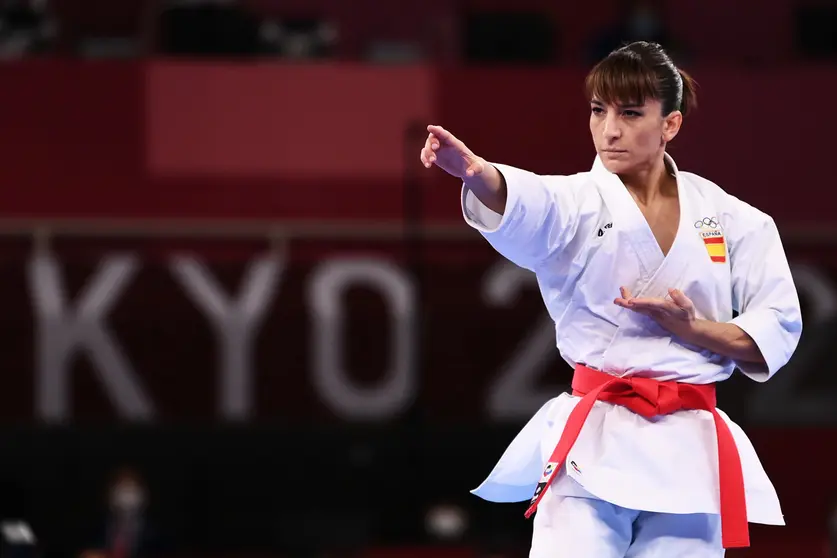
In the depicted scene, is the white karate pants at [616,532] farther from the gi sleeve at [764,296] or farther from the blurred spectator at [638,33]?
the blurred spectator at [638,33]

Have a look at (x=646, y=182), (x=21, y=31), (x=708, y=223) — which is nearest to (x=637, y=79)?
(x=646, y=182)

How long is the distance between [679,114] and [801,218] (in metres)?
6.44

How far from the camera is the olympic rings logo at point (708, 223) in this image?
117 inches

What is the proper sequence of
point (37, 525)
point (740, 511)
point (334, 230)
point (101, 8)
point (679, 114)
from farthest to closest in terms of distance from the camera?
point (101, 8)
point (334, 230)
point (37, 525)
point (679, 114)
point (740, 511)

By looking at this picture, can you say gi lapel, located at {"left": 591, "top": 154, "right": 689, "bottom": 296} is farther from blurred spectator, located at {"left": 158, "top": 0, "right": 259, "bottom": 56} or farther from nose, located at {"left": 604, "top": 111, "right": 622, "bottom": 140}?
blurred spectator, located at {"left": 158, "top": 0, "right": 259, "bottom": 56}

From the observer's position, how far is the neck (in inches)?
119

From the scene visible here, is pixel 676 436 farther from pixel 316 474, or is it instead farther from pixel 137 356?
pixel 137 356

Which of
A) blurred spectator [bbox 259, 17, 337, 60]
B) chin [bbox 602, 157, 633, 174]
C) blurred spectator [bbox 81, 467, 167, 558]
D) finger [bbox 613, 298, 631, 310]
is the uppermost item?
blurred spectator [bbox 259, 17, 337, 60]

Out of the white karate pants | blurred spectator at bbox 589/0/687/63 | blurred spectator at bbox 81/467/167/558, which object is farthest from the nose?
blurred spectator at bbox 589/0/687/63

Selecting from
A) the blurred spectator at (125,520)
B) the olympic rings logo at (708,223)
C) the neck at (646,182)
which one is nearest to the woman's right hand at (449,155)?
the neck at (646,182)

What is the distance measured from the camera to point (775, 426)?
808cm

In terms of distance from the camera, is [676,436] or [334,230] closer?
[676,436]

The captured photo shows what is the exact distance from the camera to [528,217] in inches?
108

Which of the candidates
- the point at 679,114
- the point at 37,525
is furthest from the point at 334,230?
the point at 679,114
